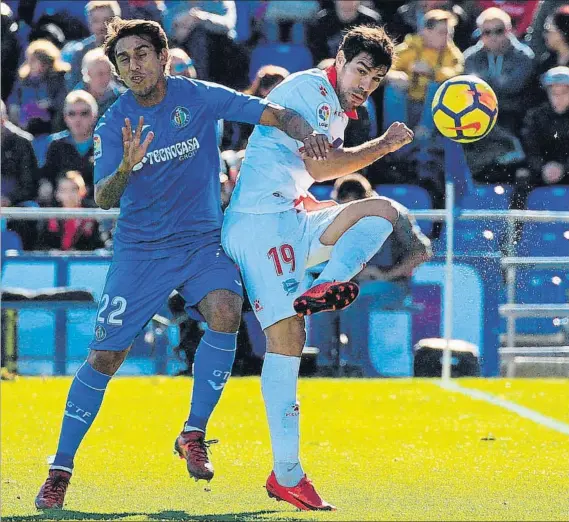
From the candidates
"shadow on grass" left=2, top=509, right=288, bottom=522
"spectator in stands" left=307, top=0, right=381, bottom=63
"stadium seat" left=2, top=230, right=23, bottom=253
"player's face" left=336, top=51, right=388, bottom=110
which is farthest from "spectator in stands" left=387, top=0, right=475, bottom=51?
"shadow on grass" left=2, top=509, right=288, bottom=522

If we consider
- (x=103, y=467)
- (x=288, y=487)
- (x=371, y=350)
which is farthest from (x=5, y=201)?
(x=288, y=487)

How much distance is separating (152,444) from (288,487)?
2.42 m

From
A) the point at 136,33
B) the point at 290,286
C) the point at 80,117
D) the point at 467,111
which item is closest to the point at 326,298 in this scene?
the point at 290,286

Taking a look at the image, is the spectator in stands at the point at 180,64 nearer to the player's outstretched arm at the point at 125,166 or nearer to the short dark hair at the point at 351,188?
the short dark hair at the point at 351,188

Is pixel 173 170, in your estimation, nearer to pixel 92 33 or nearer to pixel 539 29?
pixel 92 33

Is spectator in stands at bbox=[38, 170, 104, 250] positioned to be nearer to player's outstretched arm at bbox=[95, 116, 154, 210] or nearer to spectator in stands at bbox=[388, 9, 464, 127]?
spectator in stands at bbox=[388, 9, 464, 127]

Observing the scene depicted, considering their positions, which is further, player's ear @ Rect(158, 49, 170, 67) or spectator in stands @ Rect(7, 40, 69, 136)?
spectator in stands @ Rect(7, 40, 69, 136)

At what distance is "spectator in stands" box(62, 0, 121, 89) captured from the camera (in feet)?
40.9

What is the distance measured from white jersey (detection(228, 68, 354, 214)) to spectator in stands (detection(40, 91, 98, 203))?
220 inches

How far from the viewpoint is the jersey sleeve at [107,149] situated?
6211 mm

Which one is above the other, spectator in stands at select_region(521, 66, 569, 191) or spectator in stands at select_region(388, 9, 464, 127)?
spectator in stands at select_region(388, 9, 464, 127)

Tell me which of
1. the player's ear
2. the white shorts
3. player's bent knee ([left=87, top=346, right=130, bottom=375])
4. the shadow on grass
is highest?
the player's ear

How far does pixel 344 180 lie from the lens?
421 inches

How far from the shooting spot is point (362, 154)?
6.18 meters
